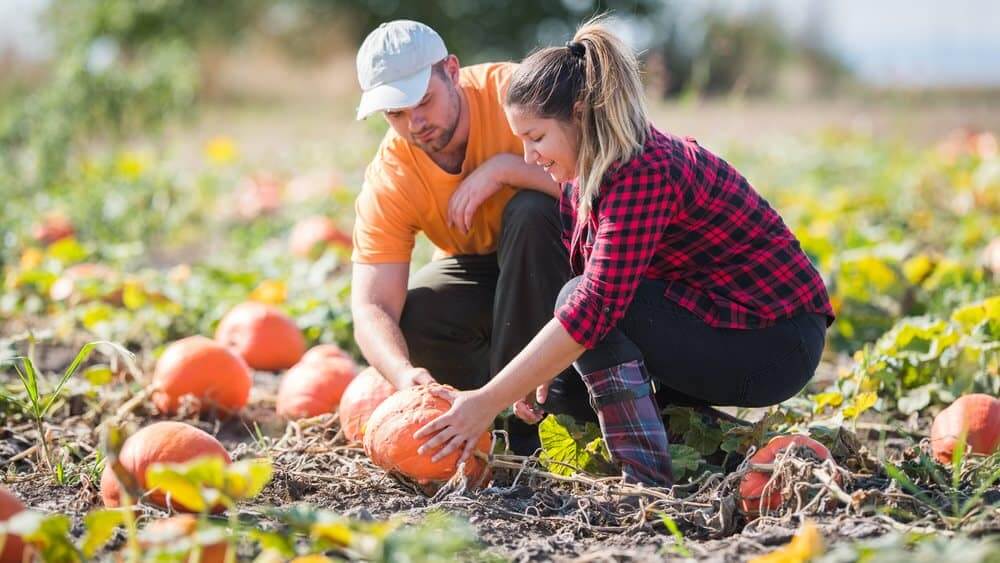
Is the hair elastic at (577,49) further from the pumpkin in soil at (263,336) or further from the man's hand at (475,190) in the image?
the pumpkin in soil at (263,336)

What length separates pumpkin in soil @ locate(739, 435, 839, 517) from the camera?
247 cm

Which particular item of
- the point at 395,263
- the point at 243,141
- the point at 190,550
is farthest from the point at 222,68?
the point at 190,550

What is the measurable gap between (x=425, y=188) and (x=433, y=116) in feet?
0.76

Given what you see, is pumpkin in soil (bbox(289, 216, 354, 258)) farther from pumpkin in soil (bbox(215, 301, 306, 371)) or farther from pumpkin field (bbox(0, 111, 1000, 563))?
pumpkin in soil (bbox(215, 301, 306, 371))

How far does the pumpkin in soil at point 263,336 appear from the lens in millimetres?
4047

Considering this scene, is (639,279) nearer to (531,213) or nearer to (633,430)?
(633,430)

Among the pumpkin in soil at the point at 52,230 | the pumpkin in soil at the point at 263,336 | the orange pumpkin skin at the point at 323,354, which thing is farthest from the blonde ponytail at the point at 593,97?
the pumpkin in soil at the point at 52,230

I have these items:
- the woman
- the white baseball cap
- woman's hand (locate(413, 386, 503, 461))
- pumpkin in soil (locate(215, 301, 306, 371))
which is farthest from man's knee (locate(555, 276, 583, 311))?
pumpkin in soil (locate(215, 301, 306, 371))

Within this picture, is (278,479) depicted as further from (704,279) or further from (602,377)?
(704,279)

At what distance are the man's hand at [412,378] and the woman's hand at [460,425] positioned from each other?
0.64ft

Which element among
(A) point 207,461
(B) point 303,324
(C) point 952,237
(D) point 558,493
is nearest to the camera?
(A) point 207,461

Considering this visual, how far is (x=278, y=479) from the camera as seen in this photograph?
9.15 feet

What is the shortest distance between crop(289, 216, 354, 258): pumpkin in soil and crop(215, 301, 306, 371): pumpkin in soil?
1.50 metres

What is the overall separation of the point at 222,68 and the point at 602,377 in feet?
54.4
